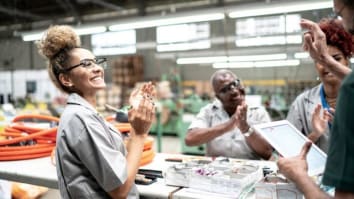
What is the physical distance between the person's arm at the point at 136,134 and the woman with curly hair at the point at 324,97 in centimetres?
92

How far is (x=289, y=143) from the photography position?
4.18ft

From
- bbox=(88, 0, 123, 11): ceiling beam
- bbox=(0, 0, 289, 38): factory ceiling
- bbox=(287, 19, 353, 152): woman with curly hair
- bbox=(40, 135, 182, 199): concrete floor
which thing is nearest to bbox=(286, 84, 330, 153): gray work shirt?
bbox=(287, 19, 353, 152): woman with curly hair

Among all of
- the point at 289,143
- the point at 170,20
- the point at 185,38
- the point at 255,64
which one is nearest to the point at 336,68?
the point at 289,143

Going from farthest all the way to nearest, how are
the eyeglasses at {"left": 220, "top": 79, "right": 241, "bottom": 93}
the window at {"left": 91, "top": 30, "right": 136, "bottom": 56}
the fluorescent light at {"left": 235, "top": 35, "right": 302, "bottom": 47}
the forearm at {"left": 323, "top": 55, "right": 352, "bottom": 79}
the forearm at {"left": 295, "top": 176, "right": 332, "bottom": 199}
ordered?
the window at {"left": 91, "top": 30, "right": 136, "bottom": 56}
the fluorescent light at {"left": 235, "top": 35, "right": 302, "bottom": 47}
the eyeglasses at {"left": 220, "top": 79, "right": 241, "bottom": 93}
the forearm at {"left": 323, "top": 55, "right": 352, "bottom": 79}
the forearm at {"left": 295, "top": 176, "right": 332, "bottom": 199}

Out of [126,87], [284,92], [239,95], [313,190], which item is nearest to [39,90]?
[126,87]

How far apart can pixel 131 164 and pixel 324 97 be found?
124 cm

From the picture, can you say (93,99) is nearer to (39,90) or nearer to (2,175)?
(2,175)

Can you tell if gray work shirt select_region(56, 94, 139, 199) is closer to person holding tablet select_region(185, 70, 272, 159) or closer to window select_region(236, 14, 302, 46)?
person holding tablet select_region(185, 70, 272, 159)

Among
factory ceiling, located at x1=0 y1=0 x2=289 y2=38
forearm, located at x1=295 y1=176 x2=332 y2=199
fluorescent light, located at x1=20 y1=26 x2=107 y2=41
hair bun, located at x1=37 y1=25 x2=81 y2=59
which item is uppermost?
factory ceiling, located at x1=0 y1=0 x2=289 y2=38

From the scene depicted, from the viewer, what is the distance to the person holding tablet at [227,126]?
2.14 meters

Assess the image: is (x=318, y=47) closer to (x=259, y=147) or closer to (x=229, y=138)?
(x=259, y=147)

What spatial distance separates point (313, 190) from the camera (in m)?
0.87

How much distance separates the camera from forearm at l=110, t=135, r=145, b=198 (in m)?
1.19

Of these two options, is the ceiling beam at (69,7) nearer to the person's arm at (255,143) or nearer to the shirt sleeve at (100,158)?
the person's arm at (255,143)
